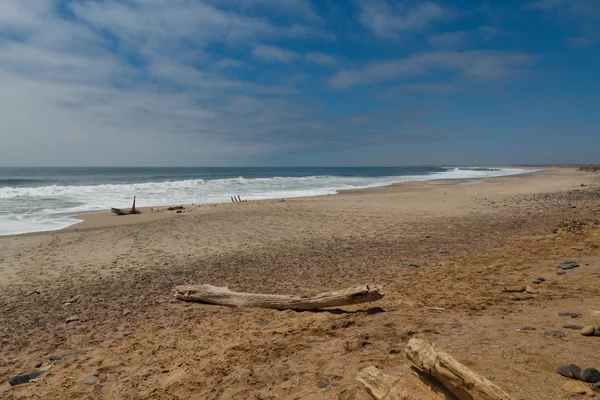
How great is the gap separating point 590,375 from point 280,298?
377 centimetres

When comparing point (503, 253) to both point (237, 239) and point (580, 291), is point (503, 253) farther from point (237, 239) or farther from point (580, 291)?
point (237, 239)

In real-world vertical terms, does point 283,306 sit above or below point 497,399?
below

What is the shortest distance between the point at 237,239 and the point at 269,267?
363cm

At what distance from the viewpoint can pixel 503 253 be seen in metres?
8.16

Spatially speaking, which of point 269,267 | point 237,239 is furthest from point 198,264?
point 237,239

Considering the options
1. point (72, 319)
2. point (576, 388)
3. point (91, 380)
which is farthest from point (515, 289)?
point (72, 319)

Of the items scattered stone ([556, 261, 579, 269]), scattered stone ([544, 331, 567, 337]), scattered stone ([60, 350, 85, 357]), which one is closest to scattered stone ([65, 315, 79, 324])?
scattered stone ([60, 350, 85, 357])

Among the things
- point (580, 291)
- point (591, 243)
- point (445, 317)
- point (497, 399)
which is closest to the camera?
point (497, 399)

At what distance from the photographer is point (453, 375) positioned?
2.57 metres

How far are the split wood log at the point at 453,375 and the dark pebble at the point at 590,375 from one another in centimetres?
109

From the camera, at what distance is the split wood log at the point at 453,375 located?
2.41m

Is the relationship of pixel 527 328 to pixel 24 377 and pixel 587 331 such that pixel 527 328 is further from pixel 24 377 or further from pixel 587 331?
pixel 24 377

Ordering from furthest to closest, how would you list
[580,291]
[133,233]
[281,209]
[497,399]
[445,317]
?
[281,209], [133,233], [580,291], [445,317], [497,399]

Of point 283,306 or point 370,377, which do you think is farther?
point 283,306
